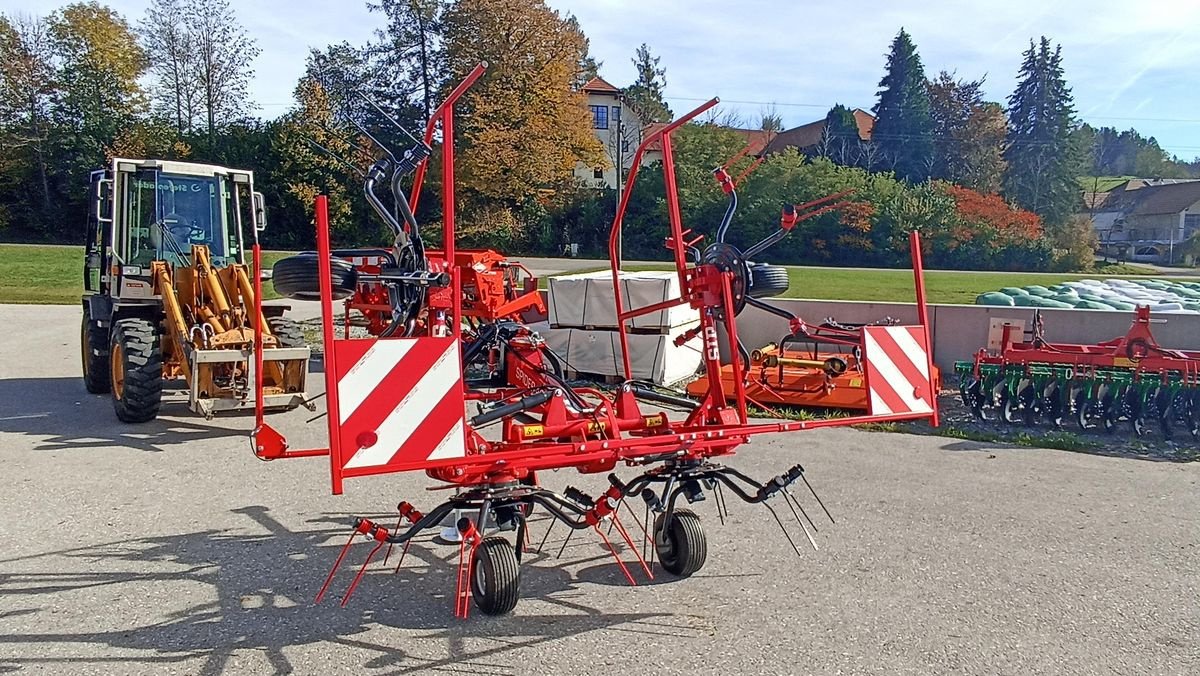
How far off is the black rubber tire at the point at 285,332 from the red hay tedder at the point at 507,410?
4.63 metres

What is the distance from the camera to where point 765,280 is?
440 cm

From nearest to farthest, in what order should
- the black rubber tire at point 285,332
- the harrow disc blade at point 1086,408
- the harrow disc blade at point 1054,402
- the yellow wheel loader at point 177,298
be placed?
the yellow wheel loader at point 177,298 → the harrow disc blade at point 1086,408 → the harrow disc blade at point 1054,402 → the black rubber tire at point 285,332

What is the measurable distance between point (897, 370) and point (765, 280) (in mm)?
816

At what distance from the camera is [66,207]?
3872cm

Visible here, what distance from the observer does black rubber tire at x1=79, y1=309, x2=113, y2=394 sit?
9641 mm

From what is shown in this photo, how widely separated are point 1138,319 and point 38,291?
23525 mm

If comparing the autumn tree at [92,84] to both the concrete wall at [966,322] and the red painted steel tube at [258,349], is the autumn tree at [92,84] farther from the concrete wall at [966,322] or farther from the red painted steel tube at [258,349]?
the red painted steel tube at [258,349]

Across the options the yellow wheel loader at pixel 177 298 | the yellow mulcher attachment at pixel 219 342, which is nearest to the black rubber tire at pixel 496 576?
the yellow mulcher attachment at pixel 219 342

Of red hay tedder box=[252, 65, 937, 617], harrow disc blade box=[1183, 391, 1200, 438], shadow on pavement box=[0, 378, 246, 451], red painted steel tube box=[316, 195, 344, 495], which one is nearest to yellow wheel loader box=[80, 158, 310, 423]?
shadow on pavement box=[0, 378, 246, 451]

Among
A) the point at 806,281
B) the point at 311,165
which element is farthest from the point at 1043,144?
the point at 311,165

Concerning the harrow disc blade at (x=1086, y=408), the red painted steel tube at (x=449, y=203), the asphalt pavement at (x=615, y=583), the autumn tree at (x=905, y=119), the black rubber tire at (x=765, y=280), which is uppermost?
the autumn tree at (x=905, y=119)

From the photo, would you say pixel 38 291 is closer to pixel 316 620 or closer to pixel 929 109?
pixel 316 620

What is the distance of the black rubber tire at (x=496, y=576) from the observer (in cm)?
399

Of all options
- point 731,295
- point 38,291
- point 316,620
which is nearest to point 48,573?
point 316,620
